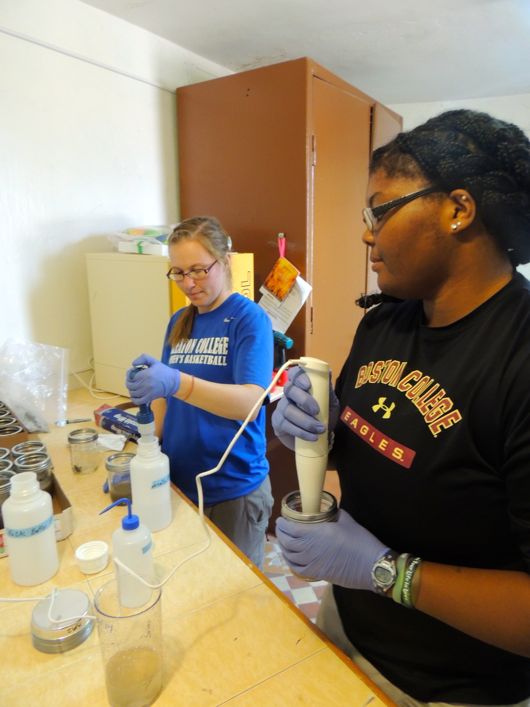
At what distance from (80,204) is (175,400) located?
3.89 ft

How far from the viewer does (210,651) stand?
741mm

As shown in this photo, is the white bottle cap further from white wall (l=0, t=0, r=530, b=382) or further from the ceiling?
the ceiling

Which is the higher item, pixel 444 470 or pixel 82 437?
pixel 444 470

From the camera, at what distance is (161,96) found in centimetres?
237

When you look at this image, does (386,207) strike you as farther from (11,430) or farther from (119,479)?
(11,430)

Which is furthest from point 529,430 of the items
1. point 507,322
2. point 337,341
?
point 337,341

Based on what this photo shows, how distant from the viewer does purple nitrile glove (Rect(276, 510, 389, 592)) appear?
0.74 metres

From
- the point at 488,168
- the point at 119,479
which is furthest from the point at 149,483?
the point at 488,168

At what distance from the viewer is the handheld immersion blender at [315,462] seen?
82 centimetres

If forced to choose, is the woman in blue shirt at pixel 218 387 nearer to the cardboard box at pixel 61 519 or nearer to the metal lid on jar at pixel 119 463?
the metal lid on jar at pixel 119 463

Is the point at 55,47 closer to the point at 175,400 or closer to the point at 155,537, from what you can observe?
the point at 175,400

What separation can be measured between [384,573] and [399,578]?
2cm

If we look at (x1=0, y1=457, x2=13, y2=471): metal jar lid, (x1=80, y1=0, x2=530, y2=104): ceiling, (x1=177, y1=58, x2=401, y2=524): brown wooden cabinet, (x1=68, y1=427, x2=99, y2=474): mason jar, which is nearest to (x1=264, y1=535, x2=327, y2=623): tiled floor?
(x1=177, y1=58, x2=401, y2=524): brown wooden cabinet

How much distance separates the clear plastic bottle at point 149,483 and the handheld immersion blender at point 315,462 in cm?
33
